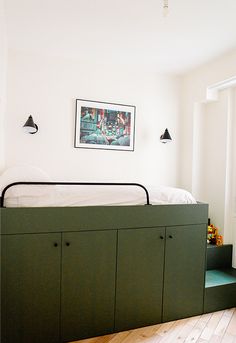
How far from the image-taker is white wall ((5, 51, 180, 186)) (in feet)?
9.65

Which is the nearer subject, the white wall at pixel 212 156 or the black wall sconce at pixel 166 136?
the white wall at pixel 212 156

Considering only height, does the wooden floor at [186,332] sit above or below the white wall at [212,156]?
below

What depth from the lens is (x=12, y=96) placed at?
2914 millimetres

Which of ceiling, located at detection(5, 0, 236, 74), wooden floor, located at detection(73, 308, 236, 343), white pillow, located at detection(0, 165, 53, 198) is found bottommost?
wooden floor, located at detection(73, 308, 236, 343)

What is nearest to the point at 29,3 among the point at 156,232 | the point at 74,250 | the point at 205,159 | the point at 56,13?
the point at 56,13

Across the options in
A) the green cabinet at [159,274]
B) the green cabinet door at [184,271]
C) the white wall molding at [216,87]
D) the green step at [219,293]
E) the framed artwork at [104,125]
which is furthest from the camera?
the framed artwork at [104,125]

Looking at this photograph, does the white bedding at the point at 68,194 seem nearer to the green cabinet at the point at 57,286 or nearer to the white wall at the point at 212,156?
the green cabinet at the point at 57,286

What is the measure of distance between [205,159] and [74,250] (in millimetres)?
2203

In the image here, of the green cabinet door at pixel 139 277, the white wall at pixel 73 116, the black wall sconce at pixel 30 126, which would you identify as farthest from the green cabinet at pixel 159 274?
the black wall sconce at pixel 30 126

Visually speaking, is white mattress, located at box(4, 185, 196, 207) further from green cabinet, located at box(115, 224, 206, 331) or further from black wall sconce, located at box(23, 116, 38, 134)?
black wall sconce, located at box(23, 116, 38, 134)

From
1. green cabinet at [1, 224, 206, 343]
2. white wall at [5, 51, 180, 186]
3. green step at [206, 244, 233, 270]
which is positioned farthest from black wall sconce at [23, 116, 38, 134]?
green step at [206, 244, 233, 270]

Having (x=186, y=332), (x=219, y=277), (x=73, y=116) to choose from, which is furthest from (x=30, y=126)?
(x=219, y=277)

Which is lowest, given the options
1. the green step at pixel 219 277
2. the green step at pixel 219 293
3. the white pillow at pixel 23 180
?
the green step at pixel 219 293

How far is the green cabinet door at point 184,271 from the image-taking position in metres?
2.47
